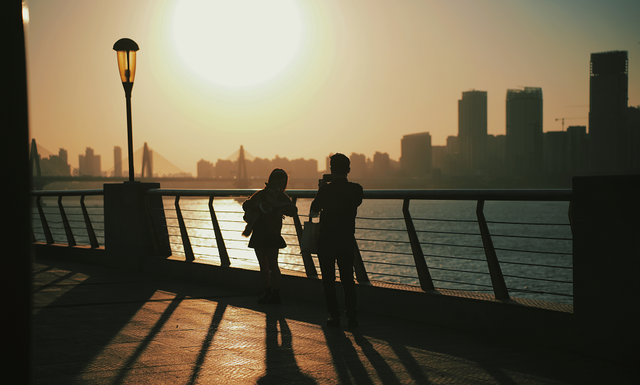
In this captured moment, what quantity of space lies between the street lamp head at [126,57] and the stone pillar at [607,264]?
8242 mm

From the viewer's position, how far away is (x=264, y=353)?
4.45m

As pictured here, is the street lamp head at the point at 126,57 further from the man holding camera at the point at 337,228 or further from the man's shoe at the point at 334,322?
the man's shoe at the point at 334,322

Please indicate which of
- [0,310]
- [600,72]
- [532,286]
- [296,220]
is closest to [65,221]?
[296,220]

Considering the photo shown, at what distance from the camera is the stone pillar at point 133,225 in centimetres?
952

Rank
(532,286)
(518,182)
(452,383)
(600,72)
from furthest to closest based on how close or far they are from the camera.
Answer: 1. (600,72)
2. (518,182)
3. (532,286)
4. (452,383)

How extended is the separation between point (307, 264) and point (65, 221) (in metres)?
6.90

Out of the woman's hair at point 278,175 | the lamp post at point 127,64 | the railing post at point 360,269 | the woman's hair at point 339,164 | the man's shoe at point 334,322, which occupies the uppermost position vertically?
the lamp post at point 127,64

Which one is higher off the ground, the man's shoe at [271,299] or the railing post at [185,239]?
the railing post at [185,239]

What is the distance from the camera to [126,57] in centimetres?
1040

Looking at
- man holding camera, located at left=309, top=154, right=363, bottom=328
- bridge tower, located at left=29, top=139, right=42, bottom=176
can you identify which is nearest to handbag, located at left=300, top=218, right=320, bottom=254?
man holding camera, located at left=309, top=154, right=363, bottom=328

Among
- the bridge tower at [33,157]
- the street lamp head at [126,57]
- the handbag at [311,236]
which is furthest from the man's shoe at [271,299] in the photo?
the street lamp head at [126,57]

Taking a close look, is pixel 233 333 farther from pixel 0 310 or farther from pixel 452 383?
pixel 0 310

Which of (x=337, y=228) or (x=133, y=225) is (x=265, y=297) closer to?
(x=337, y=228)

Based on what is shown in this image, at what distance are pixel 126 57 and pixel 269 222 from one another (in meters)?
5.42
